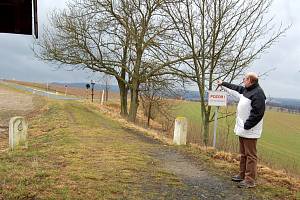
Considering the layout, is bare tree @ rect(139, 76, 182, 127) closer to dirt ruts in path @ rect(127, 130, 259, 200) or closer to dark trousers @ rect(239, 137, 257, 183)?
dirt ruts in path @ rect(127, 130, 259, 200)

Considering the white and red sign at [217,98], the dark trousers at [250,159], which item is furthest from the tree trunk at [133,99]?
the dark trousers at [250,159]

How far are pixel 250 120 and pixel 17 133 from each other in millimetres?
7511

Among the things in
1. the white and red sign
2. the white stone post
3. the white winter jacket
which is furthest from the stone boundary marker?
Answer: the white winter jacket

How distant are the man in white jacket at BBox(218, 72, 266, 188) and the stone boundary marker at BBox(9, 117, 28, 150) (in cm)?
709

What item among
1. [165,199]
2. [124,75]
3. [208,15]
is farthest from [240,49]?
[124,75]

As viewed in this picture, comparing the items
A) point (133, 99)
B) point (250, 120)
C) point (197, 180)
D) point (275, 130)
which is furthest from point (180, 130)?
point (275, 130)

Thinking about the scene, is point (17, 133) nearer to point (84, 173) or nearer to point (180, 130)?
point (84, 173)

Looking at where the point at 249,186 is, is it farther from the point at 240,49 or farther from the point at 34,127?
the point at 34,127

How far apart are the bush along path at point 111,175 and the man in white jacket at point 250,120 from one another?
38cm

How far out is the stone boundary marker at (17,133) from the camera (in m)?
12.2

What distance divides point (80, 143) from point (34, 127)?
27.4 feet

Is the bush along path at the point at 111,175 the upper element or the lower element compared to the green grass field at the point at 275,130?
upper

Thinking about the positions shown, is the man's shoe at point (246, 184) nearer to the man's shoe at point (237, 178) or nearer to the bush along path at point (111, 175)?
the bush along path at point (111, 175)

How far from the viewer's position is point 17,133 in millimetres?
12367
